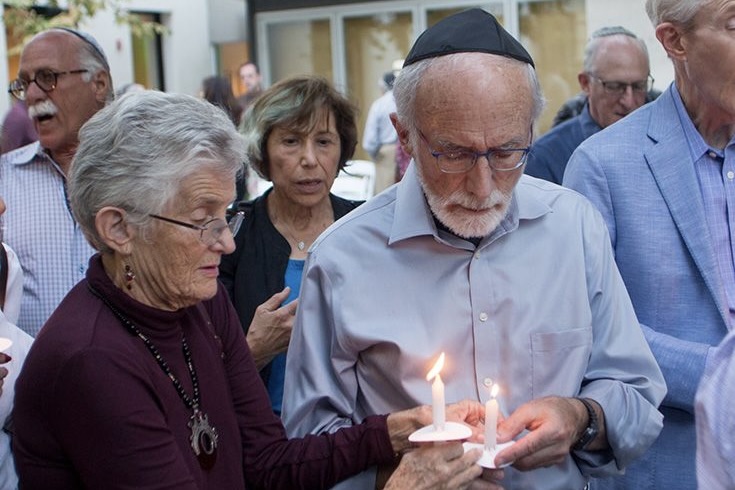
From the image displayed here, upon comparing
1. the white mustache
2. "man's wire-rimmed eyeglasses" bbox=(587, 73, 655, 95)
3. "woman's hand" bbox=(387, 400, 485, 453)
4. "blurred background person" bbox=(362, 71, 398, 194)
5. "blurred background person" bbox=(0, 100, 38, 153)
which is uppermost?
the white mustache

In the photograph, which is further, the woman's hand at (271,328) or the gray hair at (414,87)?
the woman's hand at (271,328)

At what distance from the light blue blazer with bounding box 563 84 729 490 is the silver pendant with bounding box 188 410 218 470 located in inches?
51.7

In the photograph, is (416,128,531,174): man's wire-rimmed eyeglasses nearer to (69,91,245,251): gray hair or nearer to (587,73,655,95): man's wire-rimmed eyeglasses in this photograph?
(69,91,245,251): gray hair

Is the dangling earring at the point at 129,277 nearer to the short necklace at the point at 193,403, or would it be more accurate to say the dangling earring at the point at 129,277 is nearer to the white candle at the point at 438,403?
the short necklace at the point at 193,403

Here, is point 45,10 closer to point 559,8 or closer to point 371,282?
point 559,8

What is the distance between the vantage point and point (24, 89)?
4.72 meters

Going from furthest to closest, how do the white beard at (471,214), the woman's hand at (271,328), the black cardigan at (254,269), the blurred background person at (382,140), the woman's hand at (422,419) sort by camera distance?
the blurred background person at (382,140)
the black cardigan at (254,269)
the woman's hand at (271,328)
the white beard at (471,214)
the woman's hand at (422,419)

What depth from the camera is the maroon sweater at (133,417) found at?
7.86 ft

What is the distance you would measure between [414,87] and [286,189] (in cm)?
162

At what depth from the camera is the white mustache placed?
4555 millimetres

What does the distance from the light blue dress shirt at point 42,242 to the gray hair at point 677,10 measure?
2305mm

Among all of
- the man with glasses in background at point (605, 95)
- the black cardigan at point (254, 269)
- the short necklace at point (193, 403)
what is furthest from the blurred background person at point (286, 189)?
the man with glasses in background at point (605, 95)

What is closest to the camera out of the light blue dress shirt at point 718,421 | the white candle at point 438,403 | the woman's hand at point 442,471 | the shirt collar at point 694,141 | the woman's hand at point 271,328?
the light blue dress shirt at point 718,421

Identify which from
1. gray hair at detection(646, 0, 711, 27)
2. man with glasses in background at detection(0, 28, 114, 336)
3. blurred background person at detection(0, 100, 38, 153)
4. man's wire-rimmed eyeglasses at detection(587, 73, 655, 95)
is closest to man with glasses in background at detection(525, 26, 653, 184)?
man's wire-rimmed eyeglasses at detection(587, 73, 655, 95)
